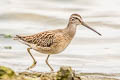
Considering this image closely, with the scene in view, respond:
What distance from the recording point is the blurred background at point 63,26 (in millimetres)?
13320

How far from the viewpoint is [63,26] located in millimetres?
18406

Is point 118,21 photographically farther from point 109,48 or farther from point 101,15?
point 109,48

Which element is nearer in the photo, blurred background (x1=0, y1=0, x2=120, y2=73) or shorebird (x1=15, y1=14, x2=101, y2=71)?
shorebird (x1=15, y1=14, x2=101, y2=71)

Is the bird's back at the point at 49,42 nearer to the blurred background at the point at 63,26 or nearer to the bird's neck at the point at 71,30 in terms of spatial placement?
the bird's neck at the point at 71,30

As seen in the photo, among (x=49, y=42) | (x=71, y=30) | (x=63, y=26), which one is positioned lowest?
(x=49, y=42)

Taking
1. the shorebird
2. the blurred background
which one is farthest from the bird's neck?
the blurred background

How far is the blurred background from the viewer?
43.7 ft

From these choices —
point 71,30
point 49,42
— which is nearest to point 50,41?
point 49,42

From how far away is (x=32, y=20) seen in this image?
1912 centimetres

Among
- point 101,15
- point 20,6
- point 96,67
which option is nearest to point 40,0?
point 20,6

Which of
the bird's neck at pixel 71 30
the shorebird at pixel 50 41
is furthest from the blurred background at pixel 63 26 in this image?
the bird's neck at pixel 71 30

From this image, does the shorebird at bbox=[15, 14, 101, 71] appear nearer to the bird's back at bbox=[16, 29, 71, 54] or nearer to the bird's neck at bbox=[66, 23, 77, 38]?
the bird's back at bbox=[16, 29, 71, 54]

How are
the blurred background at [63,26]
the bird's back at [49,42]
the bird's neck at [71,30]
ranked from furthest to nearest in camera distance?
the blurred background at [63,26]
the bird's neck at [71,30]
the bird's back at [49,42]

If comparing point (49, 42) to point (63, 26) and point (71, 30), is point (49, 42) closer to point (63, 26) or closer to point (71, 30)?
point (71, 30)
